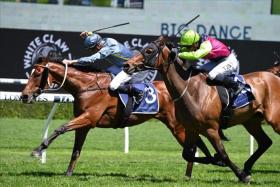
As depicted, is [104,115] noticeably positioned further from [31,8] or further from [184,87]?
[31,8]


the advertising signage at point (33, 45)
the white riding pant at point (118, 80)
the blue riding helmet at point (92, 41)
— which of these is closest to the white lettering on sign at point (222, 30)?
the advertising signage at point (33, 45)

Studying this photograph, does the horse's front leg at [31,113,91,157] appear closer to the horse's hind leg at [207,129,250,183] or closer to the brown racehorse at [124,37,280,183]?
the brown racehorse at [124,37,280,183]

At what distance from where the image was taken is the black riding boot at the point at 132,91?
35.7 ft

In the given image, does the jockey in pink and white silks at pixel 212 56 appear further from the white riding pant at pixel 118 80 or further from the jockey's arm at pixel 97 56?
the jockey's arm at pixel 97 56

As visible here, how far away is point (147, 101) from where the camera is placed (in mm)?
11156

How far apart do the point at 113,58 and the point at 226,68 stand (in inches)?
72.3

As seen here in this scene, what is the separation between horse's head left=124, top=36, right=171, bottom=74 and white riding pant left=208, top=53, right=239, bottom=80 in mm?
680

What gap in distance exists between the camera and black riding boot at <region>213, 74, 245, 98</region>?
32.6ft

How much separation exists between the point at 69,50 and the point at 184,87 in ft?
34.0

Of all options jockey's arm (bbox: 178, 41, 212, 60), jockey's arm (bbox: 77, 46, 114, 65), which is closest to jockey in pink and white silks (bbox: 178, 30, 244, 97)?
jockey's arm (bbox: 178, 41, 212, 60)

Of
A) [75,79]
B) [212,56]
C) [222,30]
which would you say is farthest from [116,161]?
[222,30]

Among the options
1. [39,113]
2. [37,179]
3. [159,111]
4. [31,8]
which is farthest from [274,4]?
[37,179]

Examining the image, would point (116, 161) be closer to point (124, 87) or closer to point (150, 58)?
point (124, 87)

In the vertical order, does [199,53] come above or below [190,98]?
above
